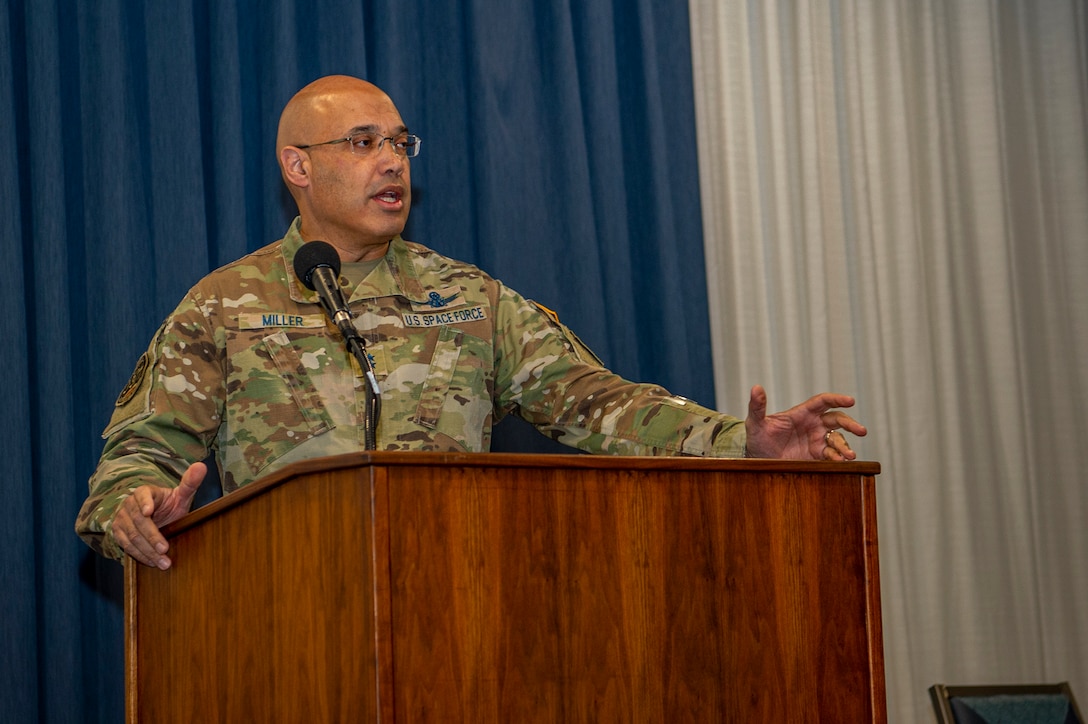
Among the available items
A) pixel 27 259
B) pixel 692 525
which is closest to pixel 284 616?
pixel 692 525

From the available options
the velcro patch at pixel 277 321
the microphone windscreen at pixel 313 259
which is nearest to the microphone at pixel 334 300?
the microphone windscreen at pixel 313 259

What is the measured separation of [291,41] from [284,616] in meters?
1.94

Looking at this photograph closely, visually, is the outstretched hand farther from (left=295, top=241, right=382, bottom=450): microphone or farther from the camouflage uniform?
(left=295, top=241, right=382, bottom=450): microphone

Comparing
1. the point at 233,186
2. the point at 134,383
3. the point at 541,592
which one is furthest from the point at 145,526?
the point at 233,186

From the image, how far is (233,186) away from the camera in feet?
10.2

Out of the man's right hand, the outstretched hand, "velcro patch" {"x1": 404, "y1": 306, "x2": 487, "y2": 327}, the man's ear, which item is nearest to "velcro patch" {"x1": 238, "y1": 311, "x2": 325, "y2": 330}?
"velcro patch" {"x1": 404, "y1": 306, "x2": 487, "y2": 327}

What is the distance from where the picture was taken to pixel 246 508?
1.74m

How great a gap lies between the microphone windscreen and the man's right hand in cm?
37

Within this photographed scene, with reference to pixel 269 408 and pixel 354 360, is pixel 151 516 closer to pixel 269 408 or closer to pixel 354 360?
pixel 269 408

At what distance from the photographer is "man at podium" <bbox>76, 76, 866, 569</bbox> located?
248 centimetres

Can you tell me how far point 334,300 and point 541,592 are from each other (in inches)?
27.6

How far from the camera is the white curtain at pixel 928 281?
3.71 metres

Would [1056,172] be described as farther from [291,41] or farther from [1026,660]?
[291,41]

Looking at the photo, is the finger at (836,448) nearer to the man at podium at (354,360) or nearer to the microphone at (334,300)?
the man at podium at (354,360)
